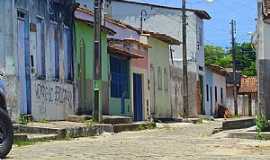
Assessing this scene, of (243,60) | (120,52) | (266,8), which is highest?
(243,60)

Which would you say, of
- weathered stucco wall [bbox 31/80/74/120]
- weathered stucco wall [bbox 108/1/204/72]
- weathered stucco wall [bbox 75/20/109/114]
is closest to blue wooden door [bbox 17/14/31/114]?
weathered stucco wall [bbox 31/80/74/120]

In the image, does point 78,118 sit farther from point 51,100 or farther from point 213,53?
point 213,53

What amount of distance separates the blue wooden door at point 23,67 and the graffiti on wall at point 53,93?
25.0 inches

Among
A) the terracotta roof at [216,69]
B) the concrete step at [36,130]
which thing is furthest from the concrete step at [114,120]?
the terracotta roof at [216,69]

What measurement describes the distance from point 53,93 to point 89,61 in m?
4.11

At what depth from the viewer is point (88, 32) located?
26.8m

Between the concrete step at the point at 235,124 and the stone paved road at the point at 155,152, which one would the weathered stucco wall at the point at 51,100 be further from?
the stone paved road at the point at 155,152

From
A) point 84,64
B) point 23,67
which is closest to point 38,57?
point 23,67

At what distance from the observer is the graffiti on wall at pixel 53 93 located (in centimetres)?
2156

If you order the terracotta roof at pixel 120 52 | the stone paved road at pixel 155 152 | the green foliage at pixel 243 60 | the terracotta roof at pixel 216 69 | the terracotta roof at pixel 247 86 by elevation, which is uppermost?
the green foliage at pixel 243 60

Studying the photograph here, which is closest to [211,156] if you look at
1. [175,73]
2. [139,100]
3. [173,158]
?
[173,158]

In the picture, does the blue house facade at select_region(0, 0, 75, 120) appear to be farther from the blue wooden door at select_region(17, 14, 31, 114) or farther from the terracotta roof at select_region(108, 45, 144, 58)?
the terracotta roof at select_region(108, 45, 144, 58)

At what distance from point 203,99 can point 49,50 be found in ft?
94.6

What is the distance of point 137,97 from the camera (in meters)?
34.5
